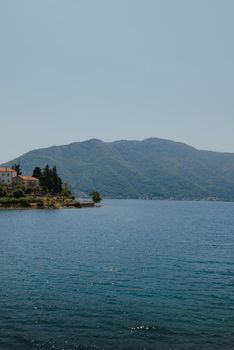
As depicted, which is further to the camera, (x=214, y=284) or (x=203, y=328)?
(x=214, y=284)

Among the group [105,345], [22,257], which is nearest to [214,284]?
[105,345]

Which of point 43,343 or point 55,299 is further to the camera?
point 55,299

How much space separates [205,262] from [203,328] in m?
28.7

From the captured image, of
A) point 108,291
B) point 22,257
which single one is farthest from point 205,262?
point 22,257

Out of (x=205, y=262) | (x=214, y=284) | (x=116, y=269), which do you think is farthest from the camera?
(x=205, y=262)

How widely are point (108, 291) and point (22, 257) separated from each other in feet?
73.8

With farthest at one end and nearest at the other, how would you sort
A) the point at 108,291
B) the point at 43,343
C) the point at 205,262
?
the point at 205,262 → the point at 108,291 → the point at 43,343

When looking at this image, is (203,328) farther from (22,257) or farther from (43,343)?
(22,257)

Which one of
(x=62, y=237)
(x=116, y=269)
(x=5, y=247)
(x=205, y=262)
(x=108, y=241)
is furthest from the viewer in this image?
(x=62, y=237)

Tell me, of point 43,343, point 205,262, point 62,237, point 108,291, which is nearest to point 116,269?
point 108,291

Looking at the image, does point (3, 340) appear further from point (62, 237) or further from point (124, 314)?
point (62, 237)

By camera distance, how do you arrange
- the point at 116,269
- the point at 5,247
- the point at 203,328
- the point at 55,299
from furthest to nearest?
the point at 5,247
the point at 116,269
the point at 55,299
the point at 203,328

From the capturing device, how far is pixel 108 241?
79.6m

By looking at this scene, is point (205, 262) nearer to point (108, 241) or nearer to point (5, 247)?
point (108, 241)
